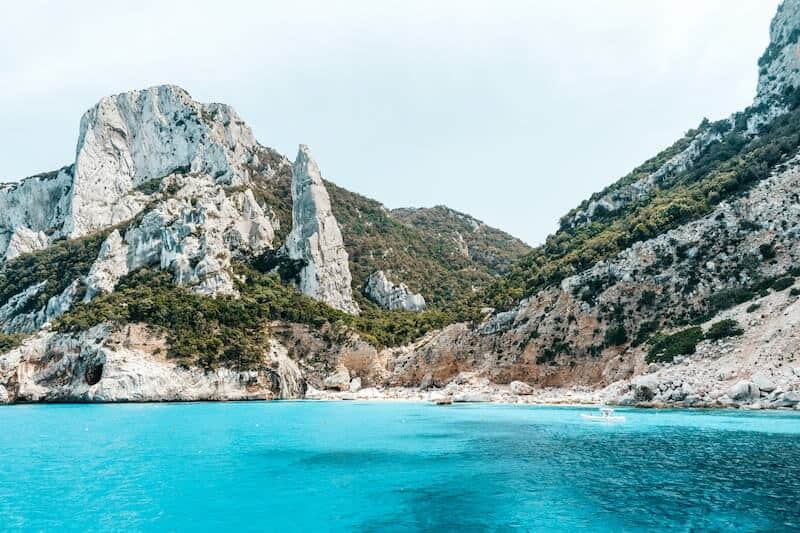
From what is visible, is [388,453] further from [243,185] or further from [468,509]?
[243,185]

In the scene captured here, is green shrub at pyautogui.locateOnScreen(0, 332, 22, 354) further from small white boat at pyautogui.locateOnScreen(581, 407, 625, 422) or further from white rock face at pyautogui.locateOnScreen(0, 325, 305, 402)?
small white boat at pyautogui.locateOnScreen(581, 407, 625, 422)

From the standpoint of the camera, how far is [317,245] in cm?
11894

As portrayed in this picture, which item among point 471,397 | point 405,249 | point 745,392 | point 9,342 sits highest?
point 405,249

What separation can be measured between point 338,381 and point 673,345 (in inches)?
2084

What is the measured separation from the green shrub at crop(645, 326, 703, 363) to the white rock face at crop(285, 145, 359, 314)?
66588 mm

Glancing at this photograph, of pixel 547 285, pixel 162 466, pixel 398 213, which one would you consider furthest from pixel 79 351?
pixel 398 213

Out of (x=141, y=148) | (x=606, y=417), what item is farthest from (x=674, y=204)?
(x=141, y=148)

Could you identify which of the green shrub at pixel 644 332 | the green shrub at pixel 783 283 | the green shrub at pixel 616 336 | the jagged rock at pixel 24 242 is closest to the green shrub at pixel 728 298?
the green shrub at pixel 783 283

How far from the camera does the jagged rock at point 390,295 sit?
12238 centimetres

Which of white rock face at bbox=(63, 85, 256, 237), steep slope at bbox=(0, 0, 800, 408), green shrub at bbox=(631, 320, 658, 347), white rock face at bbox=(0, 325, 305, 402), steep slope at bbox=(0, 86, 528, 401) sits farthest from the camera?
white rock face at bbox=(63, 85, 256, 237)

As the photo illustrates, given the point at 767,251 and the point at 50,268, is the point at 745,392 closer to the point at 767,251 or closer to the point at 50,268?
the point at 767,251

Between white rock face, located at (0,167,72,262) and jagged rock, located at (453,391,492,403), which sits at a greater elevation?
white rock face, located at (0,167,72,262)

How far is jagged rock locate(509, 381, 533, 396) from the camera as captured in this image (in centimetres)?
7331

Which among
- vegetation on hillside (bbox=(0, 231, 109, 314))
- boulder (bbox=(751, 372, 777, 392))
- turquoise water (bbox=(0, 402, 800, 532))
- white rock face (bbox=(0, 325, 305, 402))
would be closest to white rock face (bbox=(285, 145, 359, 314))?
white rock face (bbox=(0, 325, 305, 402))
